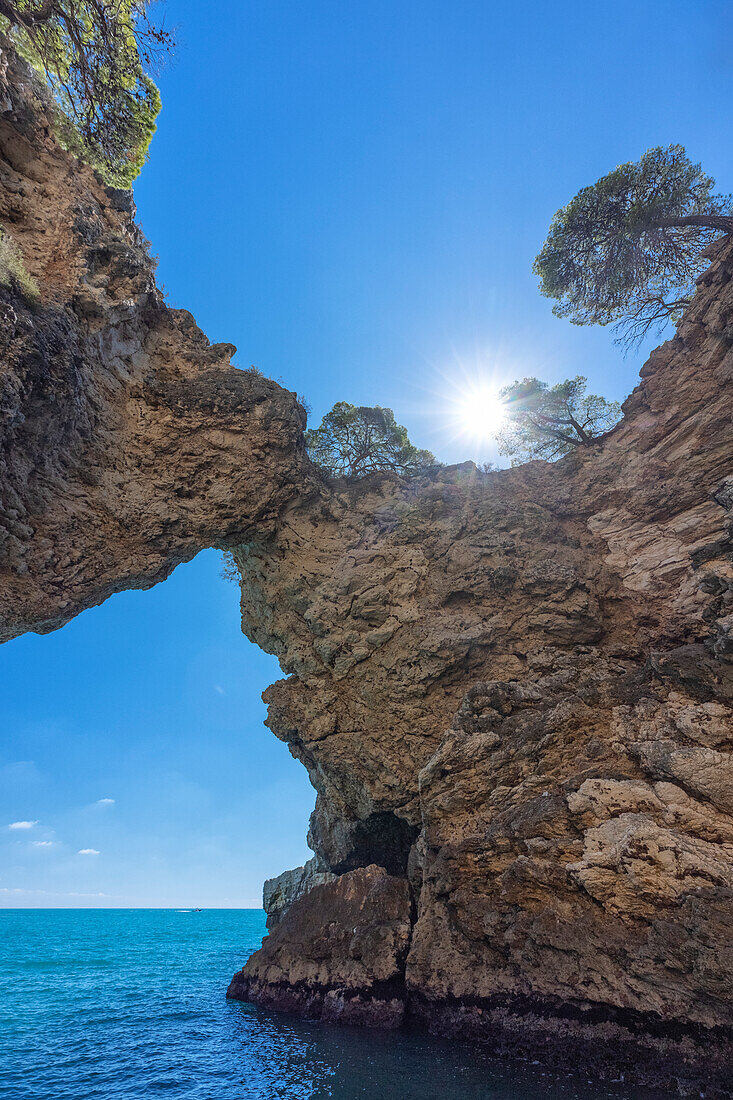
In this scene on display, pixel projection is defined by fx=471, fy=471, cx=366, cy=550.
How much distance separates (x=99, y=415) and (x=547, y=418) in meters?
20.5

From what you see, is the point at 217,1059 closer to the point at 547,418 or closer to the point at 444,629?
the point at 444,629

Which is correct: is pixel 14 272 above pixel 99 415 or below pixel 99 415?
below

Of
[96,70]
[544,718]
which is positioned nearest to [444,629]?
[544,718]

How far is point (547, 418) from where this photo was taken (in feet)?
80.4

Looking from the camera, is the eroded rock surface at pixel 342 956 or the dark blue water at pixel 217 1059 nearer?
the dark blue water at pixel 217 1059

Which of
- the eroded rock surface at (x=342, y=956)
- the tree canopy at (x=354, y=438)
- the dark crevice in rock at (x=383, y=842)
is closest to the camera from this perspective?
the eroded rock surface at (x=342, y=956)

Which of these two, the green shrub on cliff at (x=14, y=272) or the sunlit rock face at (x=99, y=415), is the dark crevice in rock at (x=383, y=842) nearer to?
the sunlit rock face at (x=99, y=415)

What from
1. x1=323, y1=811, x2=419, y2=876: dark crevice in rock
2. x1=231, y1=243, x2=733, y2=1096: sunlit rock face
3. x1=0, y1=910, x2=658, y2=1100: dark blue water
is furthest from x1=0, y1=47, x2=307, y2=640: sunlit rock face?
x1=323, y1=811, x2=419, y2=876: dark crevice in rock

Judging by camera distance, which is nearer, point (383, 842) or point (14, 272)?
point (14, 272)

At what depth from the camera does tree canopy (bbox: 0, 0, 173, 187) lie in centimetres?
1379

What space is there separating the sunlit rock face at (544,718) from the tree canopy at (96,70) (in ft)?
44.8

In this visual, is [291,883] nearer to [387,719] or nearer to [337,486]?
[387,719]

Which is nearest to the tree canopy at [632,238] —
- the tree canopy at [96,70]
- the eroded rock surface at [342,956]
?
the tree canopy at [96,70]

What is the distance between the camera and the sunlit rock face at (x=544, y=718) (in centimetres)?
898
